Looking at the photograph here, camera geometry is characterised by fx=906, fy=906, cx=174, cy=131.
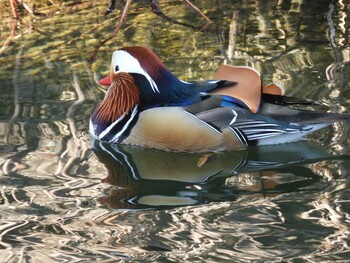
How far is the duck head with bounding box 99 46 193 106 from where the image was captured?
5.94 metres

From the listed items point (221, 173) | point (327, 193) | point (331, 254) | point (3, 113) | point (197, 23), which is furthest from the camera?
point (197, 23)

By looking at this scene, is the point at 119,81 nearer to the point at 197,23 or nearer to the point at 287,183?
the point at 287,183

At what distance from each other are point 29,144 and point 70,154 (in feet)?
1.12

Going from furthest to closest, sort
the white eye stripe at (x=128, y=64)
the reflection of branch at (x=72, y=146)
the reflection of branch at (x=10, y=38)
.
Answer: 1. the reflection of branch at (x=10, y=38)
2. the white eye stripe at (x=128, y=64)
3. the reflection of branch at (x=72, y=146)

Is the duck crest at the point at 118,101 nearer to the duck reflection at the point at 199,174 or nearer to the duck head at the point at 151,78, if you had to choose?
the duck head at the point at 151,78

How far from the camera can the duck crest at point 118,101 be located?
20.1 feet

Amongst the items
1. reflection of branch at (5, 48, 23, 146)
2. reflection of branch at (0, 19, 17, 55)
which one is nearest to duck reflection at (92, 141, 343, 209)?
reflection of branch at (5, 48, 23, 146)

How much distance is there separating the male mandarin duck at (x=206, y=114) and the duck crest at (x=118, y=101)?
0.02 meters

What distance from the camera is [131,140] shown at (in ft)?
19.7

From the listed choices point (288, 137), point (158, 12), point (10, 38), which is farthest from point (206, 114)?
point (10, 38)

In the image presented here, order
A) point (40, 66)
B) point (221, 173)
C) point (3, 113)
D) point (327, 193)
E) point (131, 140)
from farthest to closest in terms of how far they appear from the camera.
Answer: point (40, 66)
point (3, 113)
point (131, 140)
point (221, 173)
point (327, 193)

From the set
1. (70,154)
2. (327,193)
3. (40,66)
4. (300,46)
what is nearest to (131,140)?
(70,154)

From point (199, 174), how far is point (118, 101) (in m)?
0.95

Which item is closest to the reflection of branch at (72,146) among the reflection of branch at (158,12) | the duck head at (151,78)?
the duck head at (151,78)
